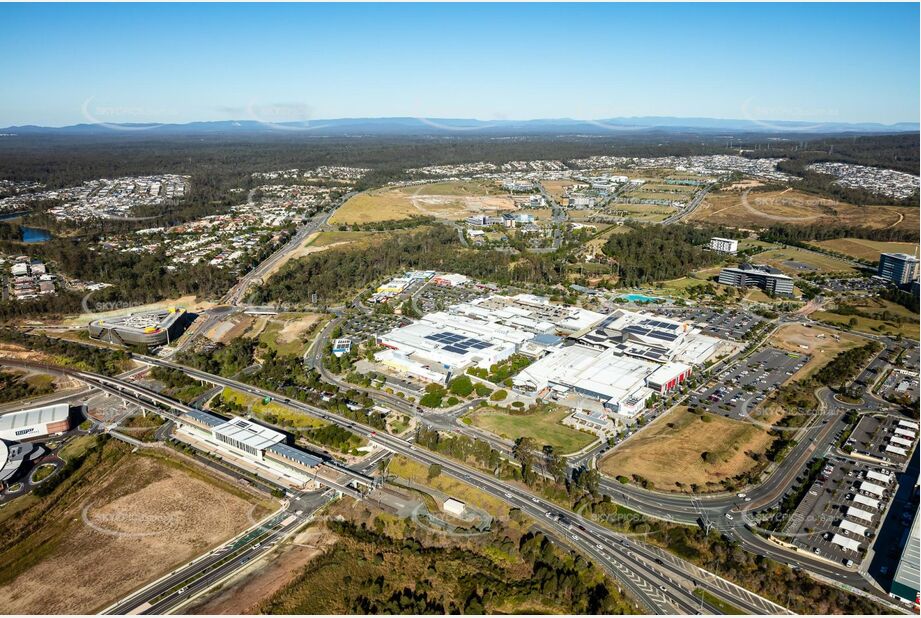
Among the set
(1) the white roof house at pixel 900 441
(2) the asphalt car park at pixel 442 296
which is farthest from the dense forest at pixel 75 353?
(1) the white roof house at pixel 900 441

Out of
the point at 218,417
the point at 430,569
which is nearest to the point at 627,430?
the point at 430,569

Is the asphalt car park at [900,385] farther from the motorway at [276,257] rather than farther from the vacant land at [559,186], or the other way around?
the vacant land at [559,186]

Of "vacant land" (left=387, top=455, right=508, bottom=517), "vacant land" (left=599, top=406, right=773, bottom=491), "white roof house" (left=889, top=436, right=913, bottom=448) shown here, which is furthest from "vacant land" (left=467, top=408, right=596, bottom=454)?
"white roof house" (left=889, top=436, right=913, bottom=448)

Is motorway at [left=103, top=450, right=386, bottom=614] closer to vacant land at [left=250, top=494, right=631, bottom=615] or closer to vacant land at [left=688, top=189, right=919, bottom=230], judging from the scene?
vacant land at [left=250, top=494, right=631, bottom=615]

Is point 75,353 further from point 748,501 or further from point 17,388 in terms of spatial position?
point 748,501

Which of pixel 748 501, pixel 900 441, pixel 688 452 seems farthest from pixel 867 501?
pixel 688 452

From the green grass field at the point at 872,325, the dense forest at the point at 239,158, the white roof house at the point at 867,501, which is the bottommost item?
the white roof house at the point at 867,501

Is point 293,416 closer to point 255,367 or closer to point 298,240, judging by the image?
point 255,367
